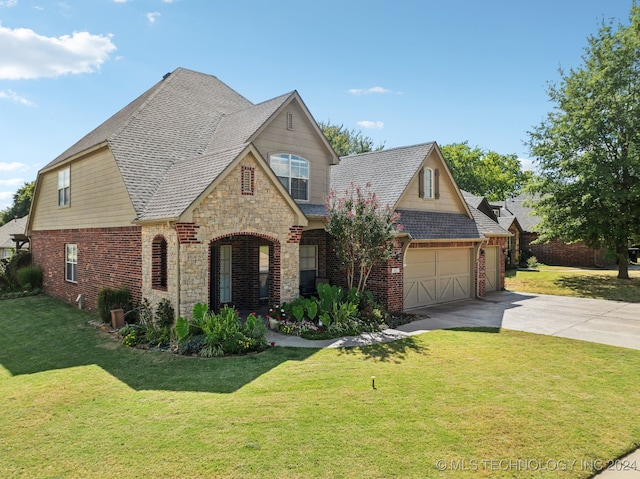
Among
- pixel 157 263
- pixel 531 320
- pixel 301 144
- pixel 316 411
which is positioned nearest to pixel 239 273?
pixel 157 263

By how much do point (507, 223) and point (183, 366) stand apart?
32.0 m

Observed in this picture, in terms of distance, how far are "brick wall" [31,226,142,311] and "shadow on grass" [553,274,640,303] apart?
66.2 ft

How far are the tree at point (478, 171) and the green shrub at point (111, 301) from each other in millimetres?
51427

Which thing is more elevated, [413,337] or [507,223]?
[507,223]

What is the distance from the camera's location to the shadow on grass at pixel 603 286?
20250 mm

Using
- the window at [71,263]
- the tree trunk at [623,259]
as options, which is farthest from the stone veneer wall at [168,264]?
the tree trunk at [623,259]

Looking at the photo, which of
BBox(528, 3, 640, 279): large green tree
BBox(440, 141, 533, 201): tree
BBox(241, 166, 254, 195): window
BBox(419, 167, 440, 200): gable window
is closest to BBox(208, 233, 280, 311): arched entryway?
BBox(241, 166, 254, 195): window

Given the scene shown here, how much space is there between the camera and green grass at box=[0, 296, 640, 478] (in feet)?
17.6

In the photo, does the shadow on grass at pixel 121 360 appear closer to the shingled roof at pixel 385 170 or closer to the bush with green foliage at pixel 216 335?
the bush with green foliage at pixel 216 335

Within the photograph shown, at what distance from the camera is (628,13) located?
24.1 meters

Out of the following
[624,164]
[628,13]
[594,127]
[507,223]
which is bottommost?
[507,223]

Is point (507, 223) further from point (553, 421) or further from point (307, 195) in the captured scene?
point (553, 421)

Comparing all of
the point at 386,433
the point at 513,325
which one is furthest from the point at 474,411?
the point at 513,325

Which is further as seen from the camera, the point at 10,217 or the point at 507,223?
the point at 10,217
